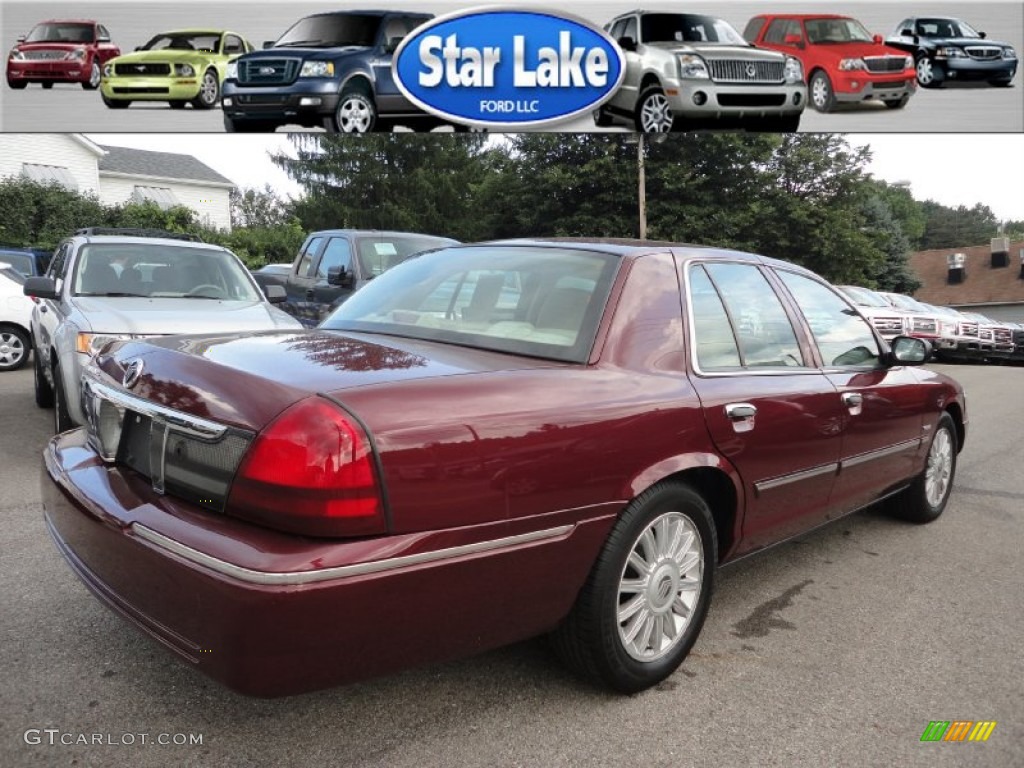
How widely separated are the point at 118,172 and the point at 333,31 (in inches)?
983

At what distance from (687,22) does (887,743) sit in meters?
12.7

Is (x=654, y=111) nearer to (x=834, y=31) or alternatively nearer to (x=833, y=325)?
(x=834, y=31)

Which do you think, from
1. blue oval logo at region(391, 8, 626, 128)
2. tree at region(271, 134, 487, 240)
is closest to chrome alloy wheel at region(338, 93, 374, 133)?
blue oval logo at region(391, 8, 626, 128)

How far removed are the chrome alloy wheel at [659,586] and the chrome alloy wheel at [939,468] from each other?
103 inches

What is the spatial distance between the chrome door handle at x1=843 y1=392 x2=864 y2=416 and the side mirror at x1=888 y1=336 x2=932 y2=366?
0.55 metres

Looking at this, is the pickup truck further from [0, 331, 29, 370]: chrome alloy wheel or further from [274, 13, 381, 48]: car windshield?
[0, 331, 29, 370]: chrome alloy wheel

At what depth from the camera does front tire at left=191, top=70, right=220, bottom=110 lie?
12383mm

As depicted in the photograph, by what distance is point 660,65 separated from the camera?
12.7 m

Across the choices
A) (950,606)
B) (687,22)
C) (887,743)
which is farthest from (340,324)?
(687,22)

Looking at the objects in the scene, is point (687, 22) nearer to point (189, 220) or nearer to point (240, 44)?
point (240, 44)

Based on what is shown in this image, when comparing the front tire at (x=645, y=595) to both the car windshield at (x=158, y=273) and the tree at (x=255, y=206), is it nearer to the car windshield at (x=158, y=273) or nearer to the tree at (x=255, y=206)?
the car windshield at (x=158, y=273)

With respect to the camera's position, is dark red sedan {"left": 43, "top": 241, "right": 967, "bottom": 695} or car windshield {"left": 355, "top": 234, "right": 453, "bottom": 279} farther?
car windshield {"left": 355, "top": 234, "right": 453, "bottom": 279}

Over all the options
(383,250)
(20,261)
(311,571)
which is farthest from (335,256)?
(20,261)

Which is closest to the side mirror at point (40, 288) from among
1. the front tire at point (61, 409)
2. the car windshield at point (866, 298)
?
the front tire at point (61, 409)
